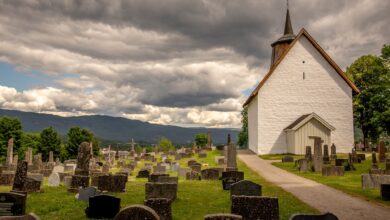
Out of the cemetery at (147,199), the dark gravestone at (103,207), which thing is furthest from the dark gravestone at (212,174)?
the dark gravestone at (103,207)

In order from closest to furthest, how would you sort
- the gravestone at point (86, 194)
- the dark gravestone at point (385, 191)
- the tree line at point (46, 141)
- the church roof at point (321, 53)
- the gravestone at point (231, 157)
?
1. the gravestone at point (86, 194)
2. the dark gravestone at point (385, 191)
3. the gravestone at point (231, 157)
4. the church roof at point (321, 53)
5. the tree line at point (46, 141)

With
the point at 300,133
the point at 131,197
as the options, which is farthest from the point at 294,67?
the point at 131,197

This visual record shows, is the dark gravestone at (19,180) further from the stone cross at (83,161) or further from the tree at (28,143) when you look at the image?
the tree at (28,143)

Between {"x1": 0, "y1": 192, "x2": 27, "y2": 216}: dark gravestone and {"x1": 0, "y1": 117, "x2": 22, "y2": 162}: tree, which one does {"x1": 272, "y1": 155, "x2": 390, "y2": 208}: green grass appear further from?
{"x1": 0, "y1": 117, "x2": 22, "y2": 162}: tree

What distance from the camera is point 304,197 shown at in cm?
1284

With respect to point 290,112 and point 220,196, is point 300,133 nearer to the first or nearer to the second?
point 290,112

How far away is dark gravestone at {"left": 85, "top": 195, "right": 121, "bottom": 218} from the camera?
9.62 m

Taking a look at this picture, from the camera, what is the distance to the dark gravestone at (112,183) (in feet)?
46.9

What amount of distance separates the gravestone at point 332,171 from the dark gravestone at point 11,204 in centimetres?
1543

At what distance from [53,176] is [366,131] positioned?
41.5 m

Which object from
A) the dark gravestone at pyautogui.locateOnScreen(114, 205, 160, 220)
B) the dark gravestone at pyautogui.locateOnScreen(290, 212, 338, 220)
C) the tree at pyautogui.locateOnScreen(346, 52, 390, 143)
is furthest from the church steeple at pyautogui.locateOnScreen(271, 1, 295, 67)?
the dark gravestone at pyautogui.locateOnScreen(114, 205, 160, 220)

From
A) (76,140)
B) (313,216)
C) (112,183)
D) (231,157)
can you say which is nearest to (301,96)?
(231,157)

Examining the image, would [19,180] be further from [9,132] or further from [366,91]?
[9,132]

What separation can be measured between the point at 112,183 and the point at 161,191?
3.21 metres
